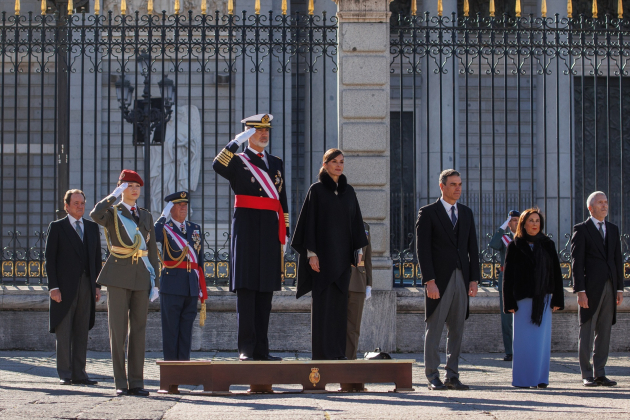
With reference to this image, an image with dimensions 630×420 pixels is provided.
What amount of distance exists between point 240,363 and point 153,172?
9.83m

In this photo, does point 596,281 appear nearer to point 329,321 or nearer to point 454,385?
point 454,385

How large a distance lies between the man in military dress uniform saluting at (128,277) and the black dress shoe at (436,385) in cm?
226

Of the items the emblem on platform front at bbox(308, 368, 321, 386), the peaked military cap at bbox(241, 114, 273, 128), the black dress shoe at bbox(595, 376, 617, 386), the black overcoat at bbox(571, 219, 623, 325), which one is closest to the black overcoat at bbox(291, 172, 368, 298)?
the peaked military cap at bbox(241, 114, 273, 128)

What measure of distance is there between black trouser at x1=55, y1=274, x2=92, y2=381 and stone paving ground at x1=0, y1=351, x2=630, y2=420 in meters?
0.19

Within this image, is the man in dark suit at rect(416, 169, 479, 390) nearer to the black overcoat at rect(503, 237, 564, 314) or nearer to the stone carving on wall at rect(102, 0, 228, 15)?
the black overcoat at rect(503, 237, 564, 314)

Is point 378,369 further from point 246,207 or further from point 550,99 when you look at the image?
point 550,99

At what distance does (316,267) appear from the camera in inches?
276

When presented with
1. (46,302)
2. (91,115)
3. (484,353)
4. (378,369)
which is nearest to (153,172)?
(91,115)

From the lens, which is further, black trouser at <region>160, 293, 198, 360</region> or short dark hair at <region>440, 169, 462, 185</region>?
black trouser at <region>160, 293, 198, 360</region>

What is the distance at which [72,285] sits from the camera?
26.5ft

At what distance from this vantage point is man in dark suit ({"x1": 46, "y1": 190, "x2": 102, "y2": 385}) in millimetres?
7965

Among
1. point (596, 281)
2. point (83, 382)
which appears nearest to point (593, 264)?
point (596, 281)

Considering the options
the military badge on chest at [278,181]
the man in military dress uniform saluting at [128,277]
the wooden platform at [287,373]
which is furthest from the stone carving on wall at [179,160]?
the wooden platform at [287,373]

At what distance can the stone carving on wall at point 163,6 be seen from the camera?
16.9 meters
